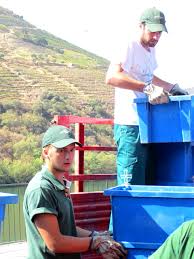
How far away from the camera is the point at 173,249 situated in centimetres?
236

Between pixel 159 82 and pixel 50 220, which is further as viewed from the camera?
pixel 159 82

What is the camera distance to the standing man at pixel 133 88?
3.92m

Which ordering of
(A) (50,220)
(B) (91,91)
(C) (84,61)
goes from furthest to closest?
1. (C) (84,61)
2. (B) (91,91)
3. (A) (50,220)

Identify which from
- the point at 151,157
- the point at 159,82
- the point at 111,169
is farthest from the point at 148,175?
the point at 111,169

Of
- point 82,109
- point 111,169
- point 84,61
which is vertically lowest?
point 111,169

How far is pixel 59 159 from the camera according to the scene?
3047mm

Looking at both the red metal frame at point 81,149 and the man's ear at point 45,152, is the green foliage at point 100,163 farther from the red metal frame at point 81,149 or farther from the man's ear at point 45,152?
the man's ear at point 45,152

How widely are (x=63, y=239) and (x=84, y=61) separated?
68606mm

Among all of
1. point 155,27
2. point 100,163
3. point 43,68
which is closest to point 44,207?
point 155,27

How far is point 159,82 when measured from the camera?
4.51 meters

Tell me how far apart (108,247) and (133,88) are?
50.3 inches

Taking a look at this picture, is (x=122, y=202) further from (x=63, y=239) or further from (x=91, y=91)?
(x=91, y=91)

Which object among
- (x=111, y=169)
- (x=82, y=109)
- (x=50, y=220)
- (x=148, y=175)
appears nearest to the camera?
(x=50, y=220)

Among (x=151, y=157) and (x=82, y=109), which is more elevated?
(x=82, y=109)
